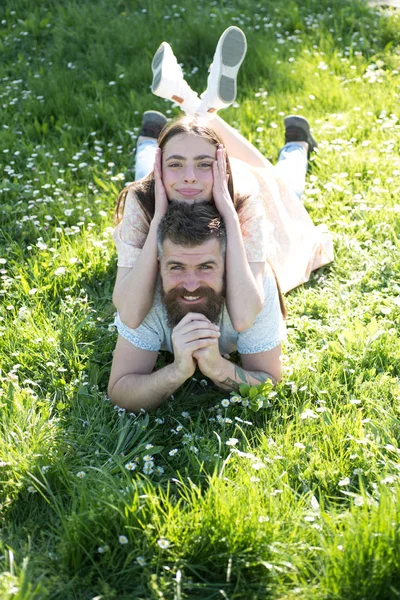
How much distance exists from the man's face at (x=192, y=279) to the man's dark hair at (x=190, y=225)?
0.09ft

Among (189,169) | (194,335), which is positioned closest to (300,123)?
(189,169)

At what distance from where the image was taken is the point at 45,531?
296 centimetres

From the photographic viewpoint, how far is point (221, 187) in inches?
143

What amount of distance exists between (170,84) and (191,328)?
67.0 inches

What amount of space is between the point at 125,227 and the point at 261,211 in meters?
0.69

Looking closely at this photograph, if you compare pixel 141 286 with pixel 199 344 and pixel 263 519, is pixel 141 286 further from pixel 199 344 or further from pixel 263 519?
pixel 263 519

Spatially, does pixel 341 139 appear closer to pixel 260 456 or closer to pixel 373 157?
pixel 373 157

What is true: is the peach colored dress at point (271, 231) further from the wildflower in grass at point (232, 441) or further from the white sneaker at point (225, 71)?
the wildflower in grass at point (232, 441)

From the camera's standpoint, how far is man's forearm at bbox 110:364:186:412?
137 inches

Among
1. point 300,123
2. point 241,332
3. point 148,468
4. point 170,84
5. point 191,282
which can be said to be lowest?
point 148,468

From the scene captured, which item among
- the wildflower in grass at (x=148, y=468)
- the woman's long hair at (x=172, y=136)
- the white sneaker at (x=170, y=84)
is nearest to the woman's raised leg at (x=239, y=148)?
the white sneaker at (x=170, y=84)

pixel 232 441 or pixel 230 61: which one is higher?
pixel 230 61

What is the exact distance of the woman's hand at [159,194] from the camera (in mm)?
3588

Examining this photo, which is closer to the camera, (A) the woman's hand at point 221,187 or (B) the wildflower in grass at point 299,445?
(B) the wildflower in grass at point 299,445
